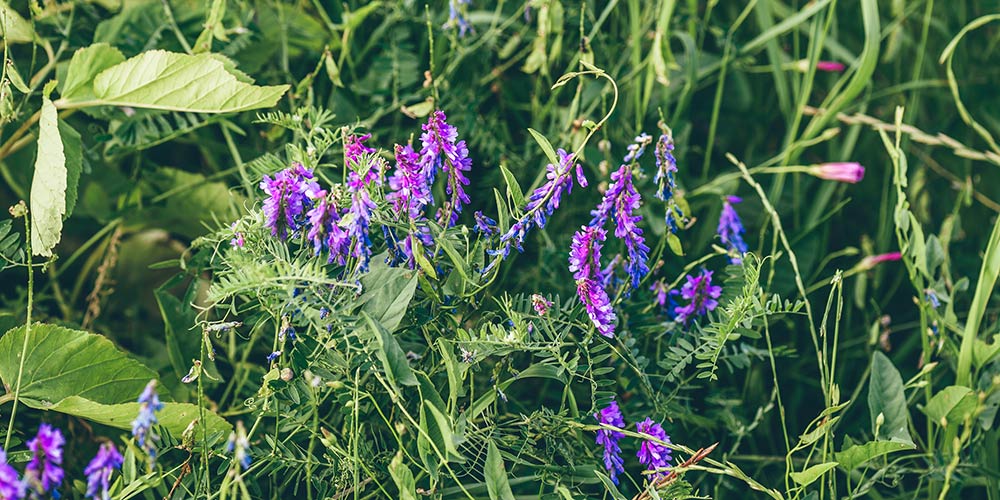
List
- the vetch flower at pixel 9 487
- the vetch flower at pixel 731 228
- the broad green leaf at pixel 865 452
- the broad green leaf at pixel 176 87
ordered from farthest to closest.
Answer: the vetch flower at pixel 731 228, the broad green leaf at pixel 176 87, the broad green leaf at pixel 865 452, the vetch flower at pixel 9 487

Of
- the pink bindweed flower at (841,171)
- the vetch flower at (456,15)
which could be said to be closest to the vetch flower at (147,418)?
the vetch flower at (456,15)

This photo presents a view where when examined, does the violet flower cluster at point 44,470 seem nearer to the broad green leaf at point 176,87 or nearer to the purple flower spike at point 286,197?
the purple flower spike at point 286,197

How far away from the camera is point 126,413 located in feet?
2.60

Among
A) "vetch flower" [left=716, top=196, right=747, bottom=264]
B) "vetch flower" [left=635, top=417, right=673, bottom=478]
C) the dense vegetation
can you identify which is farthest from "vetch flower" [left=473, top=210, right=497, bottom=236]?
"vetch flower" [left=716, top=196, right=747, bottom=264]

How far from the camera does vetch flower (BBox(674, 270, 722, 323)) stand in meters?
0.94

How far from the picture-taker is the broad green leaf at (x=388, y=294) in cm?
73

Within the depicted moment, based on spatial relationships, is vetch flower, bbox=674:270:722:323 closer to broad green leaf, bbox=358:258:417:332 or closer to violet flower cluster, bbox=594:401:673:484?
violet flower cluster, bbox=594:401:673:484

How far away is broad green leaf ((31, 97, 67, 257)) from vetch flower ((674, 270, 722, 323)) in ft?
2.03

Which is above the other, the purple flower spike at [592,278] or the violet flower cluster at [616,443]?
the purple flower spike at [592,278]

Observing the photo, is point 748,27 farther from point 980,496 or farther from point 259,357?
point 259,357

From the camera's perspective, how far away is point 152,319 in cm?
127

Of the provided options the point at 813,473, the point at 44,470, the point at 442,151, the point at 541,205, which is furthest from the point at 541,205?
the point at 44,470

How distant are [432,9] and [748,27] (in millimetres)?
533

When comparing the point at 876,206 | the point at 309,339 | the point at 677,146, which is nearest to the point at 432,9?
the point at 677,146
